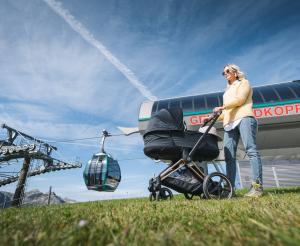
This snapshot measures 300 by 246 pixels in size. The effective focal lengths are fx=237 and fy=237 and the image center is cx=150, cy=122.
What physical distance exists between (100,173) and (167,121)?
956cm

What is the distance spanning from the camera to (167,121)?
361 centimetres

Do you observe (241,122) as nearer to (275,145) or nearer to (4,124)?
(275,145)

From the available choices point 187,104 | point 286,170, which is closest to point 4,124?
point 187,104

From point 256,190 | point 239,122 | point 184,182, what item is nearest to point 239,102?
point 239,122

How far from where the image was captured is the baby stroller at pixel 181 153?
3465 mm

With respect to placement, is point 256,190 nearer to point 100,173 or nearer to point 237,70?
point 237,70

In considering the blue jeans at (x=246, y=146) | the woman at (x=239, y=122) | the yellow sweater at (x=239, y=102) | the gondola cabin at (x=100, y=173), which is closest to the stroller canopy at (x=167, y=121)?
the woman at (x=239, y=122)

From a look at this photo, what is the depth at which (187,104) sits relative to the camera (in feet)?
35.3

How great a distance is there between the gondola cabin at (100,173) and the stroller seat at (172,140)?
9.24 metres

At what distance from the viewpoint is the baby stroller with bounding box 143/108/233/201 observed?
11.4 ft

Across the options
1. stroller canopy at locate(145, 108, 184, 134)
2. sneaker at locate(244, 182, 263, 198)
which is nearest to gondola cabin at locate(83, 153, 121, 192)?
stroller canopy at locate(145, 108, 184, 134)

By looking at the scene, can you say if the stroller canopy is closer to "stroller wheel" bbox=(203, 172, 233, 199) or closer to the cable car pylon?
"stroller wheel" bbox=(203, 172, 233, 199)

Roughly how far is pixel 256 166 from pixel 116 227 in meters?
2.93

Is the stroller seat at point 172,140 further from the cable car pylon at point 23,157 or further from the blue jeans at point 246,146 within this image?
the cable car pylon at point 23,157
